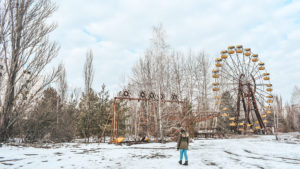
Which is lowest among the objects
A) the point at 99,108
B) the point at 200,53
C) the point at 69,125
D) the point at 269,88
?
the point at 69,125

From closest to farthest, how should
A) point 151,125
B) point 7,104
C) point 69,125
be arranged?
point 7,104
point 151,125
point 69,125

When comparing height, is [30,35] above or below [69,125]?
above

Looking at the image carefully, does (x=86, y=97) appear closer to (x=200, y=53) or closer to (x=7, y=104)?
(x=7, y=104)

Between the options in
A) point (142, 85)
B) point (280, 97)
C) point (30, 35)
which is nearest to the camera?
point (30, 35)

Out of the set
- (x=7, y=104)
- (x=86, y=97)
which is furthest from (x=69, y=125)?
(x=7, y=104)

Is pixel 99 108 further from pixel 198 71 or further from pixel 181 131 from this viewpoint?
pixel 198 71

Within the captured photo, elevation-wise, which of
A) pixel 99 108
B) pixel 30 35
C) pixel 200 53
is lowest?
pixel 99 108

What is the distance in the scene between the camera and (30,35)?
1152 cm

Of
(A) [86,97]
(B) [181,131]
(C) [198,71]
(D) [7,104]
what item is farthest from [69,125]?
(C) [198,71]

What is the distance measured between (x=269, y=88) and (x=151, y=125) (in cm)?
1469

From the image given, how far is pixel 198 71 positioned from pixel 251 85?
633 centimetres

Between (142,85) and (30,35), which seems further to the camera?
(142,85)

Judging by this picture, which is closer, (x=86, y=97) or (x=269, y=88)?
(x=86, y=97)

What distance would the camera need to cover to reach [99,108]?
16828 millimetres
